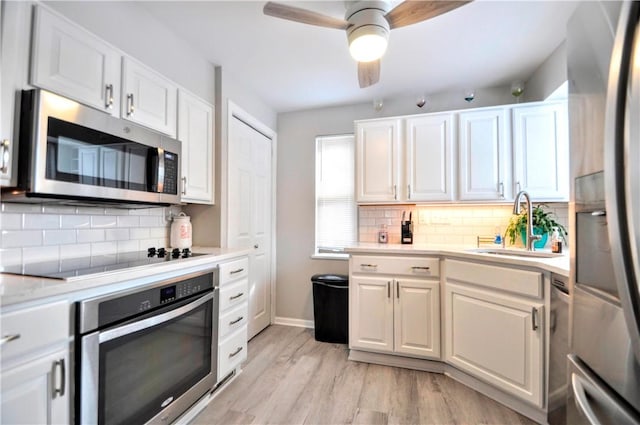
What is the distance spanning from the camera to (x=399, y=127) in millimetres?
2770

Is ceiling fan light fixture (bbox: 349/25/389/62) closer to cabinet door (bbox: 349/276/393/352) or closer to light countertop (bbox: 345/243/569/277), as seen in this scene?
light countertop (bbox: 345/243/569/277)

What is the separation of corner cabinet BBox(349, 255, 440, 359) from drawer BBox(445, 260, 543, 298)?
0.56 ft

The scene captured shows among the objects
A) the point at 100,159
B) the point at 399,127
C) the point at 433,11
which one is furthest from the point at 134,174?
the point at 399,127

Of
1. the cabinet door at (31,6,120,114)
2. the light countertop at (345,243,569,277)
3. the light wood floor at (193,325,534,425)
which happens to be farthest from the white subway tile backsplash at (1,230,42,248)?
the light countertop at (345,243,569,277)

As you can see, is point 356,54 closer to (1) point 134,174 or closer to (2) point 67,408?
(1) point 134,174

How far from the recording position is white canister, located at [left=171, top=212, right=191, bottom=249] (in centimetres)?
214

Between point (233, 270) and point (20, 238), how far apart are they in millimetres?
1121

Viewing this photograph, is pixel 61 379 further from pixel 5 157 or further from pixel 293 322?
pixel 293 322

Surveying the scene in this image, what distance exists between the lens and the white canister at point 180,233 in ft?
7.02

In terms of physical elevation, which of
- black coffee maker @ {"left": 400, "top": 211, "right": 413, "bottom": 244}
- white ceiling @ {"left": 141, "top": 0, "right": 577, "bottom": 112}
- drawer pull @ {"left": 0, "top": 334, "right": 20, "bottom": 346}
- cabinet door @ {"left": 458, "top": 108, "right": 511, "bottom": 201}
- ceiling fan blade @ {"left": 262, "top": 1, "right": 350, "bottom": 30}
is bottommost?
drawer pull @ {"left": 0, "top": 334, "right": 20, "bottom": 346}

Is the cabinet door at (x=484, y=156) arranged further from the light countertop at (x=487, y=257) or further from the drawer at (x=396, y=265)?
the drawer at (x=396, y=265)

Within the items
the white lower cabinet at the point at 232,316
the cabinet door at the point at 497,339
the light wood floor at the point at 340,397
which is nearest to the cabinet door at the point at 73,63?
the white lower cabinet at the point at 232,316

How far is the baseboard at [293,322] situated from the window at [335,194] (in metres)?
0.80

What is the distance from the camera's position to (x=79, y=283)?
→ 1.13 m
